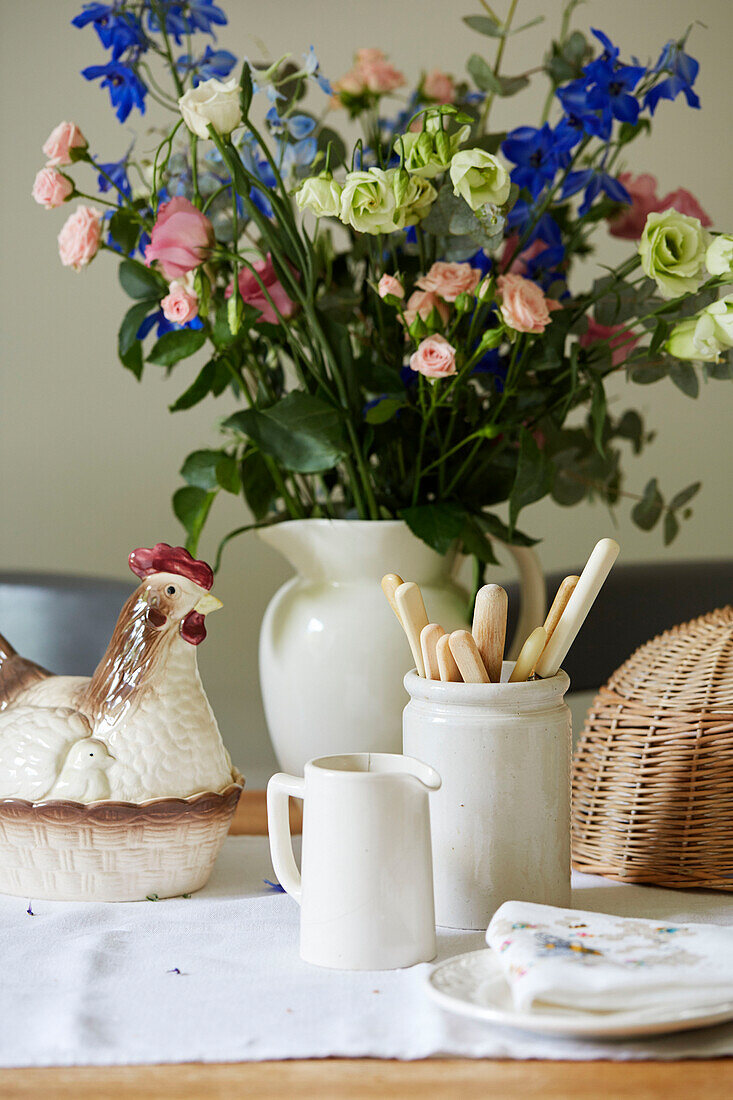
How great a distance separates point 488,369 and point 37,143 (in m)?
0.89

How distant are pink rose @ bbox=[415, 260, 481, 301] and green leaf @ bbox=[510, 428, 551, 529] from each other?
0.12 metres

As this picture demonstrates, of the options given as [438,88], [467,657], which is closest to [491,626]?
[467,657]

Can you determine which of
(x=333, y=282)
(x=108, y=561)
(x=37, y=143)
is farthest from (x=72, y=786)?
(x=37, y=143)

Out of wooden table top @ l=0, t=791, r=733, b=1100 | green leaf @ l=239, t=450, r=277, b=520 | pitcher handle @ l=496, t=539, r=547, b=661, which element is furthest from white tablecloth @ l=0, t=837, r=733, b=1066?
green leaf @ l=239, t=450, r=277, b=520

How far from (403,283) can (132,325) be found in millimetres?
211

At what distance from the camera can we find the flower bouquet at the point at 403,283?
71 cm

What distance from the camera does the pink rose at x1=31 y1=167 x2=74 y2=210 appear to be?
78 cm

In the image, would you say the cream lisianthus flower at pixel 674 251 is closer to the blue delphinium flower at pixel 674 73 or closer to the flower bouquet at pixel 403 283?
the flower bouquet at pixel 403 283

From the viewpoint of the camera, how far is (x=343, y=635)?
80 cm

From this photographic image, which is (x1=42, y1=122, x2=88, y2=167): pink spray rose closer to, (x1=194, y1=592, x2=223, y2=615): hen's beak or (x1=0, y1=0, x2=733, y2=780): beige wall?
(x1=194, y1=592, x2=223, y2=615): hen's beak

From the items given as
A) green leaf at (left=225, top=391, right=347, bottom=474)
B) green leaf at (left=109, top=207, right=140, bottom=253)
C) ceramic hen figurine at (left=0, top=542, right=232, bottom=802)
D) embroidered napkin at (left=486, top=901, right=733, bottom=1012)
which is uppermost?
green leaf at (left=109, top=207, right=140, bottom=253)

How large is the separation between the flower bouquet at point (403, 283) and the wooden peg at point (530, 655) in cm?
18

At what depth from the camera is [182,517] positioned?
90cm

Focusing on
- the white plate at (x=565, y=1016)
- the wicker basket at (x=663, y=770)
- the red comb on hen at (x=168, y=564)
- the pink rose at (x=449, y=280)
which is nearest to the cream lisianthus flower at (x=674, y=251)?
the pink rose at (x=449, y=280)
